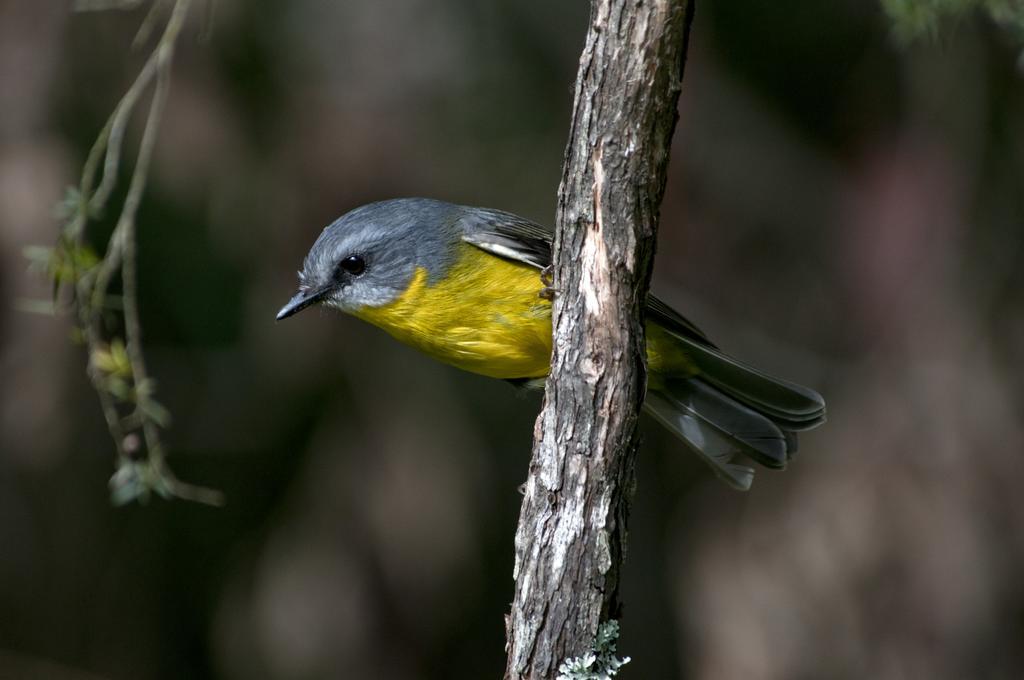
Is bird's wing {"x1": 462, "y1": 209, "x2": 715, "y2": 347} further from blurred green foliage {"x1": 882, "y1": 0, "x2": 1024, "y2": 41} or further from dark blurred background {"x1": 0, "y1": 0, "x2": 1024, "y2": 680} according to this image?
dark blurred background {"x1": 0, "y1": 0, "x2": 1024, "y2": 680}

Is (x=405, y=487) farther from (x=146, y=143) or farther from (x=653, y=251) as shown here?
(x=653, y=251)

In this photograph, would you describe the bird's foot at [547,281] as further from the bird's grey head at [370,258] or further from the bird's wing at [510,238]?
the bird's grey head at [370,258]

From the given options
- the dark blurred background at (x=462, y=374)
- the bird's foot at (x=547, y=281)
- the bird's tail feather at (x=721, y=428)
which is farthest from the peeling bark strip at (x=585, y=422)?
the dark blurred background at (x=462, y=374)

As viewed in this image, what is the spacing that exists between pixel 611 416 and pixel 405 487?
320cm

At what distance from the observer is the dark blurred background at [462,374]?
16.8 ft

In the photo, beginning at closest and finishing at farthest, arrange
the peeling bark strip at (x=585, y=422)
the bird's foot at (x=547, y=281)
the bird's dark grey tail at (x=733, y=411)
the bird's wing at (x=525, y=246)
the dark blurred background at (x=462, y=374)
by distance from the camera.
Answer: the peeling bark strip at (x=585, y=422) < the bird's foot at (x=547, y=281) < the bird's wing at (x=525, y=246) < the bird's dark grey tail at (x=733, y=411) < the dark blurred background at (x=462, y=374)

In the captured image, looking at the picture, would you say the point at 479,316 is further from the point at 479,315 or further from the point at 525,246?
the point at 525,246

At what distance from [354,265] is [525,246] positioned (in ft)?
2.19

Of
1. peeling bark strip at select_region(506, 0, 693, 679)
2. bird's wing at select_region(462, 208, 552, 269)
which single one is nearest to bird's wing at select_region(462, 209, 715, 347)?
bird's wing at select_region(462, 208, 552, 269)

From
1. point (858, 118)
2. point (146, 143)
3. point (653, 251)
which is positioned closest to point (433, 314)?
point (146, 143)

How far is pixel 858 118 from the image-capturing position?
21.3ft

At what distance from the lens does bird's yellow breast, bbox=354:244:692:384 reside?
3.89 m

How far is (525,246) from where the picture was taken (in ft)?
13.4

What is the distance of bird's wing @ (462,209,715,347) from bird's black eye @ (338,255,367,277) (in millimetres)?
402
